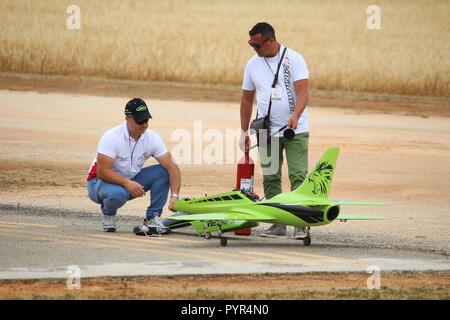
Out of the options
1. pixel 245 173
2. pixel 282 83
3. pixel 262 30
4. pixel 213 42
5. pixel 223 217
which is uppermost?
pixel 262 30

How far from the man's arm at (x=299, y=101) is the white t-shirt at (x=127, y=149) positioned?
4.62ft

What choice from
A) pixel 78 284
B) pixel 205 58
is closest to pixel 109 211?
pixel 78 284

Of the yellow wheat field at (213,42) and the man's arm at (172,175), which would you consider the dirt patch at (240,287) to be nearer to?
the man's arm at (172,175)

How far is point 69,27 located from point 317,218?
29300 mm

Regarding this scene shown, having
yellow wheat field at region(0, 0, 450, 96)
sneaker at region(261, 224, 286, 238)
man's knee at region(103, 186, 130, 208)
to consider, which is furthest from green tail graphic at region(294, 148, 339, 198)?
yellow wheat field at region(0, 0, 450, 96)

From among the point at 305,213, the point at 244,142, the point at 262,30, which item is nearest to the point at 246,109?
the point at 244,142

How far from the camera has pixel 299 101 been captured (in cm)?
1460

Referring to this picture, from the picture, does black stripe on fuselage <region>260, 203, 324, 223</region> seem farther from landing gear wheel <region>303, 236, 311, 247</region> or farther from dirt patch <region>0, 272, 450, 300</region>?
dirt patch <region>0, 272, 450, 300</region>

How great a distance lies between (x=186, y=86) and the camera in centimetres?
3691

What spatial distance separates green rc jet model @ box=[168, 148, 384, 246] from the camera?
13.7 m

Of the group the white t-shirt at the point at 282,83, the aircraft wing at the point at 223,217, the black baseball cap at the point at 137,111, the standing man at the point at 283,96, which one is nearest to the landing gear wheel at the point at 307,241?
the standing man at the point at 283,96

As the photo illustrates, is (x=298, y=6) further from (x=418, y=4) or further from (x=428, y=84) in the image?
(x=428, y=84)

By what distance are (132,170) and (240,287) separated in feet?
10.1

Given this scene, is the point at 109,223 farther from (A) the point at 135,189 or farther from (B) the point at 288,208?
(B) the point at 288,208
